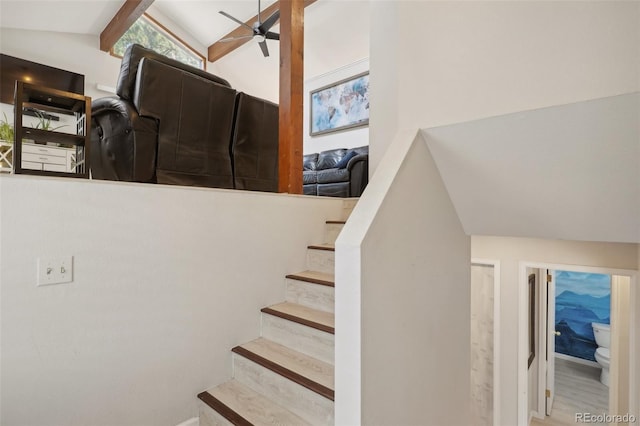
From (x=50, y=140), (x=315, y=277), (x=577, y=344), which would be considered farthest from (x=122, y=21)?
(x=577, y=344)

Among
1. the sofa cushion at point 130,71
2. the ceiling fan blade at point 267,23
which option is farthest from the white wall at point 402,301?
the ceiling fan blade at point 267,23

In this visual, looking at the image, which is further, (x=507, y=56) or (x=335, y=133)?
(x=335, y=133)

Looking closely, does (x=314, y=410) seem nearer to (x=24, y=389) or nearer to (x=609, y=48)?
(x=24, y=389)

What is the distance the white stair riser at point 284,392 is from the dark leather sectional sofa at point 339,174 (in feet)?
7.64

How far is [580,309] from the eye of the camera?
5062mm

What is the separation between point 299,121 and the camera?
2520 mm

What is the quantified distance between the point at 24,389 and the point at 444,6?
8.10 ft

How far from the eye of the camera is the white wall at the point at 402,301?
45.2 inches

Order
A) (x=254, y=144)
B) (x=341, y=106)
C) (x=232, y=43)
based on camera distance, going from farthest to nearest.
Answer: (x=232, y=43), (x=341, y=106), (x=254, y=144)

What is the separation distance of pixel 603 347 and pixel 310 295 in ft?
16.2

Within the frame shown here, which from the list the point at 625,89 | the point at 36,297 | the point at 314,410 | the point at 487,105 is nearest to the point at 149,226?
the point at 36,297

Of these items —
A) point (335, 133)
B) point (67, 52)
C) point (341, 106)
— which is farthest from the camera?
point (335, 133)

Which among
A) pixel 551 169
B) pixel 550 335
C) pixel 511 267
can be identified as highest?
pixel 551 169

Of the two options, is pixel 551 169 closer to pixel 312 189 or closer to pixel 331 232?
pixel 331 232
